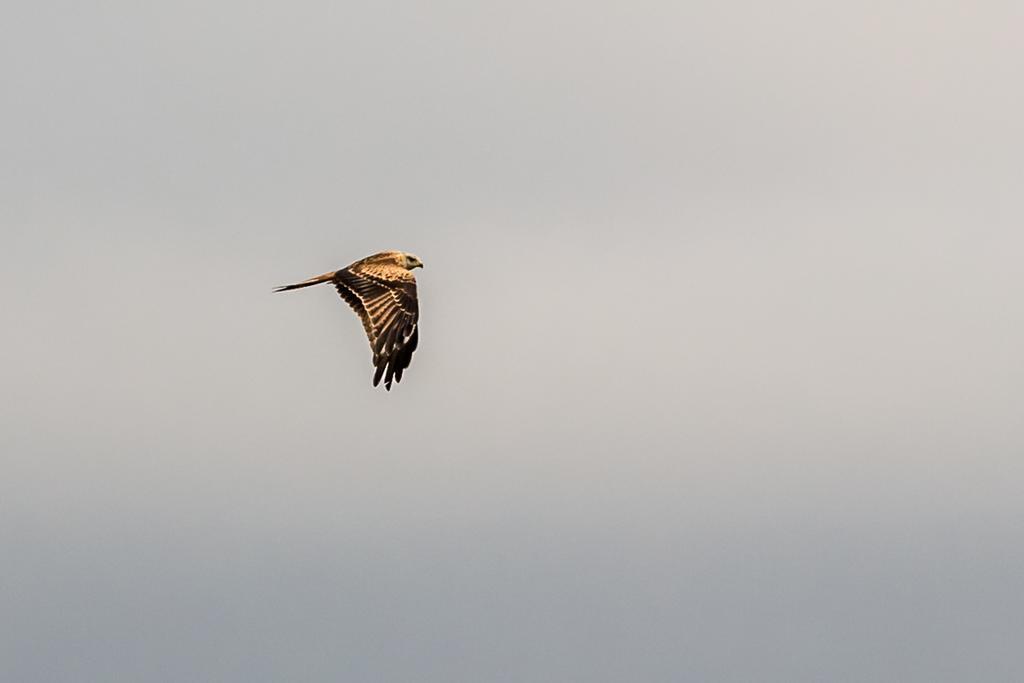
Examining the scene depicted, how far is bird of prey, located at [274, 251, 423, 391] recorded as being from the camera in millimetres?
137375

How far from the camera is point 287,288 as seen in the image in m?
141

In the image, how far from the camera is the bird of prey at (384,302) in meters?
137

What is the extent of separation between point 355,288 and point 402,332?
2.53 m

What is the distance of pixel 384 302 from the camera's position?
5482 inches

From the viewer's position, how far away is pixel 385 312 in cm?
13888

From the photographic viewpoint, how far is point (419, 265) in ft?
476

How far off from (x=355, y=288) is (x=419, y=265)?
5065mm

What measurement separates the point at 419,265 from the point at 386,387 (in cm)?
1009

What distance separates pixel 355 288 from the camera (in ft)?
460

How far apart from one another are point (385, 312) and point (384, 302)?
430 mm

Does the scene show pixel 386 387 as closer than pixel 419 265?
Yes

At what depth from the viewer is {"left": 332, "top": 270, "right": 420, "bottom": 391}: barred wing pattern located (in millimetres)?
137250

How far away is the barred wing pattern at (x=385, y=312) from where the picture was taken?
13725cm
